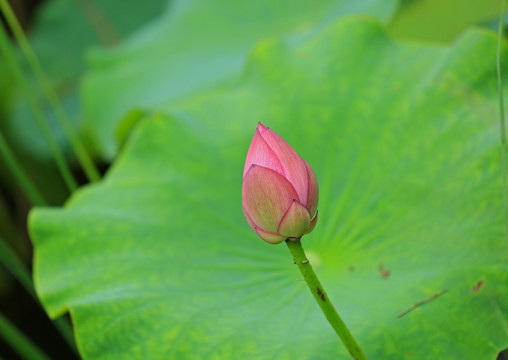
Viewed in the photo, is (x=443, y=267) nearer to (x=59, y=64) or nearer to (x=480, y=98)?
(x=480, y=98)

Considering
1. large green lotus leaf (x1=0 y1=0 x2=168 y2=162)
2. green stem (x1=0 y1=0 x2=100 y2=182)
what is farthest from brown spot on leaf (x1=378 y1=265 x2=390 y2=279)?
large green lotus leaf (x1=0 y1=0 x2=168 y2=162)

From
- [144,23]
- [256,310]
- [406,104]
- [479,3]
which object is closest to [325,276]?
[256,310]

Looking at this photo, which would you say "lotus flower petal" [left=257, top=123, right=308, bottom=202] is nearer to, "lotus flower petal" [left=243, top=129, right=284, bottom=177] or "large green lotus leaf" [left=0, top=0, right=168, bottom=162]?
"lotus flower petal" [left=243, top=129, right=284, bottom=177]

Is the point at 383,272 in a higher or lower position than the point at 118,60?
lower

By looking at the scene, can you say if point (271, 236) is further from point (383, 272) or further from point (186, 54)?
point (186, 54)

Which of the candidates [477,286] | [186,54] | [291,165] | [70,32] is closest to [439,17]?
[186,54]

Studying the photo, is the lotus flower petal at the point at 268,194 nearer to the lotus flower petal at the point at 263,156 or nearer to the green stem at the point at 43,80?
the lotus flower petal at the point at 263,156
